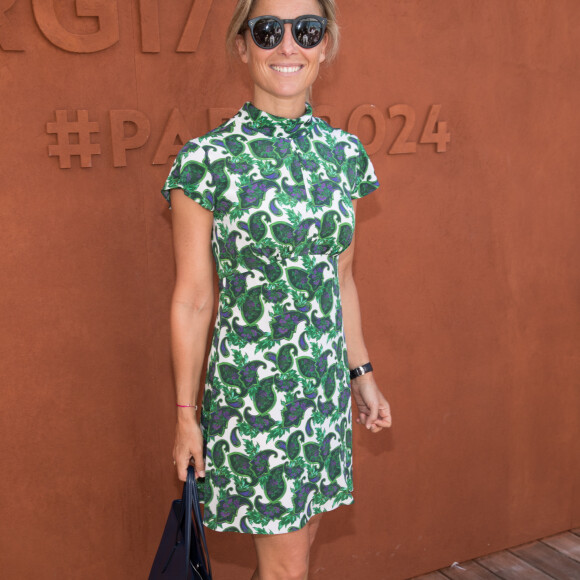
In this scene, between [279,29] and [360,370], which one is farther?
[360,370]

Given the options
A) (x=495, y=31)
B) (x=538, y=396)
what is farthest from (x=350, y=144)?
(x=538, y=396)

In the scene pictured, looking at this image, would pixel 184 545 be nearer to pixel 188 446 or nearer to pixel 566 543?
pixel 188 446

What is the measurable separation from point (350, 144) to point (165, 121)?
607 mm

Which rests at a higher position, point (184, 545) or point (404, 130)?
point (404, 130)

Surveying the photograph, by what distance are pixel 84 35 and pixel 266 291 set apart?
94 centimetres

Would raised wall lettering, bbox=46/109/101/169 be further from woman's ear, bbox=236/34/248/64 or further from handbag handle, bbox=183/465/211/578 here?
handbag handle, bbox=183/465/211/578

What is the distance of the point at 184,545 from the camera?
183 centimetres

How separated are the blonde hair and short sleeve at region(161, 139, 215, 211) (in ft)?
1.03

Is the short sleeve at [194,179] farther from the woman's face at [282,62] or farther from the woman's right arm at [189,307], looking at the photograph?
the woman's face at [282,62]

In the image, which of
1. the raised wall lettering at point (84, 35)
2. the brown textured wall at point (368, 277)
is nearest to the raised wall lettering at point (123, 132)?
the brown textured wall at point (368, 277)

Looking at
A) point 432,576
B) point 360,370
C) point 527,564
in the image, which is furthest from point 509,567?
point 360,370

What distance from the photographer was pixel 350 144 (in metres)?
2.05

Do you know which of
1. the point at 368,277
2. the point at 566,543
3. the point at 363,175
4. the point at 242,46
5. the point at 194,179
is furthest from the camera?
the point at 566,543

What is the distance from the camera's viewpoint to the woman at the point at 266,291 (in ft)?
5.94
